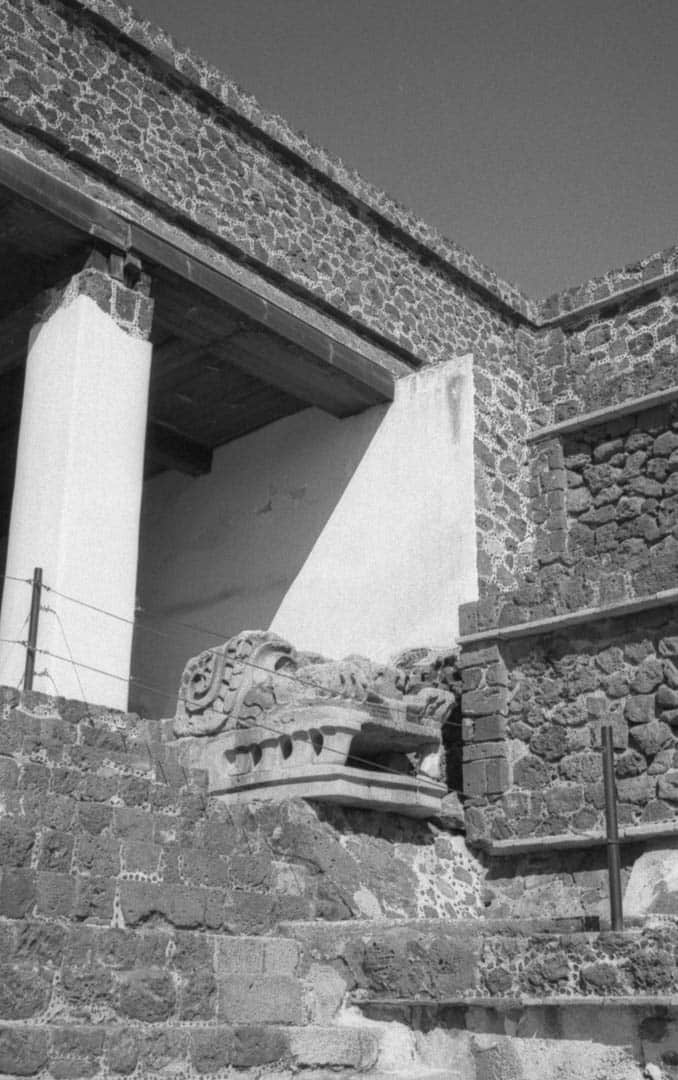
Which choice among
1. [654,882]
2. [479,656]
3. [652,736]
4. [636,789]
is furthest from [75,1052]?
[479,656]

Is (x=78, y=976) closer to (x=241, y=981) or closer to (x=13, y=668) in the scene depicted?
(x=241, y=981)

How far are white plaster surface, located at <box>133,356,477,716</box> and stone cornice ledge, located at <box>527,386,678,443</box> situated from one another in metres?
0.78

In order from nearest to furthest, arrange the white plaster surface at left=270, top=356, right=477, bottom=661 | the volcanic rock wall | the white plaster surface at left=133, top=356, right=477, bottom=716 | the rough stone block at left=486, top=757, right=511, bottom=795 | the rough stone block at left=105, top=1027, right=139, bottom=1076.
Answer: the rough stone block at left=105, top=1027, right=139, bottom=1076
the volcanic rock wall
the rough stone block at left=486, top=757, right=511, bottom=795
the white plaster surface at left=270, top=356, right=477, bottom=661
the white plaster surface at left=133, top=356, right=477, bottom=716

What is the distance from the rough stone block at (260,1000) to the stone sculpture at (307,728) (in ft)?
5.91

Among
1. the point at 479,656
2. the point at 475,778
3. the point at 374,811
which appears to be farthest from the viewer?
the point at 479,656

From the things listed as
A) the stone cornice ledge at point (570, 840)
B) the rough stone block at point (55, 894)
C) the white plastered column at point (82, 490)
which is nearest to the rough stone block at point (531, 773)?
the stone cornice ledge at point (570, 840)

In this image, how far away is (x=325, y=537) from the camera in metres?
11.4

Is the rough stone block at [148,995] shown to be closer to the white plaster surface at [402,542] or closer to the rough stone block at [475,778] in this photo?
the rough stone block at [475,778]

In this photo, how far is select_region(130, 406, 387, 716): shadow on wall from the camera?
1156 centimetres

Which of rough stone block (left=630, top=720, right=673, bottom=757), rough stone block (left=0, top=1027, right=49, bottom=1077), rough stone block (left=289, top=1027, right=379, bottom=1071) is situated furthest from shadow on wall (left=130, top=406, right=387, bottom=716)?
rough stone block (left=0, top=1027, right=49, bottom=1077)

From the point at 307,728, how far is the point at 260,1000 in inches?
89.5

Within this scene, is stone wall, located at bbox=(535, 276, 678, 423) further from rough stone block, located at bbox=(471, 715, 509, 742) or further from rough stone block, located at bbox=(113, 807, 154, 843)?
rough stone block, located at bbox=(113, 807, 154, 843)

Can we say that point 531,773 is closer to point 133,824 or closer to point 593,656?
point 593,656

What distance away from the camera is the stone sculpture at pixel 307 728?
7602 millimetres
